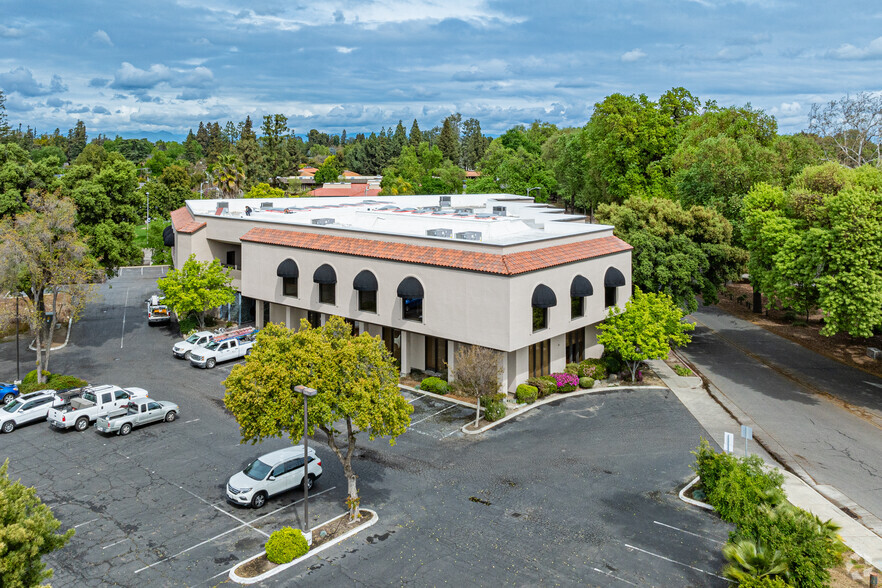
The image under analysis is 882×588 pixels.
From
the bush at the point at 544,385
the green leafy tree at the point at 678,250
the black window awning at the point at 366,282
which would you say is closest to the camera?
the bush at the point at 544,385

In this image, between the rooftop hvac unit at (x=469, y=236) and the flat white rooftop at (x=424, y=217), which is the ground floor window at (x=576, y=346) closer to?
the flat white rooftop at (x=424, y=217)

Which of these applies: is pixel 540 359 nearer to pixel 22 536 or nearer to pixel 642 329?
pixel 642 329

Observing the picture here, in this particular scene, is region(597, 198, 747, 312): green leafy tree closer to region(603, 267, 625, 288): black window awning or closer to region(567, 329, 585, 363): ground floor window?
region(603, 267, 625, 288): black window awning

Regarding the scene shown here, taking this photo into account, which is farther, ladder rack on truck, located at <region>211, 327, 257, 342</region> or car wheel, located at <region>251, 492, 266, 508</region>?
ladder rack on truck, located at <region>211, 327, 257, 342</region>

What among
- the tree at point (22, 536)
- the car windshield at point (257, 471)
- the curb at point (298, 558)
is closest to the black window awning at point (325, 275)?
the car windshield at point (257, 471)

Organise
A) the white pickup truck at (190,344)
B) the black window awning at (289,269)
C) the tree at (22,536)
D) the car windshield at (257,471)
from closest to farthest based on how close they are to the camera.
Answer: the tree at (22,536)
the car windshield at (257,471)
the white pickup truck at (190,344)
the black window awning at (289,269)

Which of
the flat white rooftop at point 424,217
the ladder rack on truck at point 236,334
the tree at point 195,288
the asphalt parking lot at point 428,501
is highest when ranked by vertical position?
the flat white rooftop at point 424,217

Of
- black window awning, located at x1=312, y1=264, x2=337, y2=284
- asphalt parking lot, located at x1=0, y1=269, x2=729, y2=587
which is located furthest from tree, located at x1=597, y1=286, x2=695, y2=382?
black window awning, located at x1=312, y1=264, x2=337, y2=284
